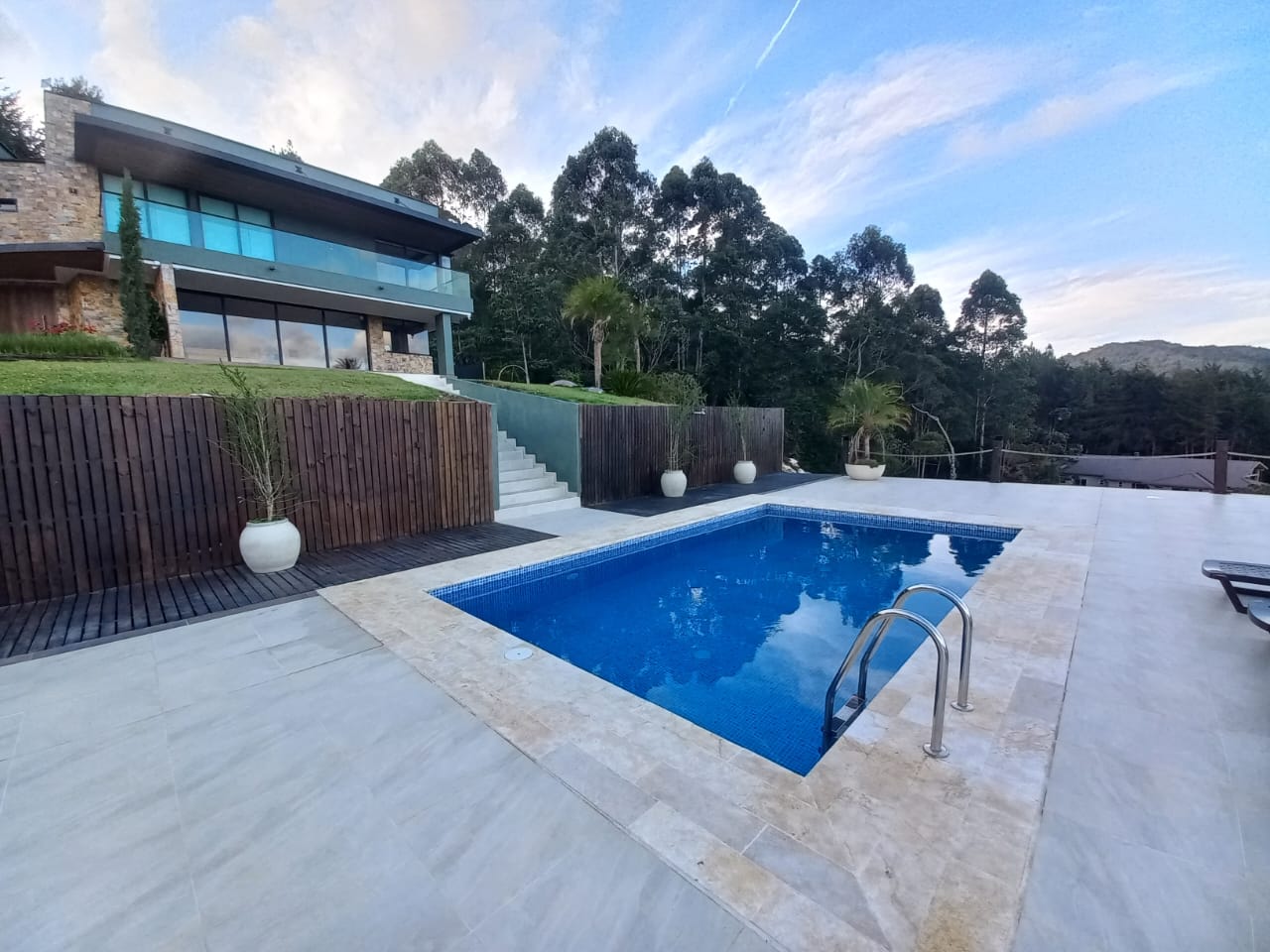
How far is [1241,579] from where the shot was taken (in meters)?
Answer: 3.75

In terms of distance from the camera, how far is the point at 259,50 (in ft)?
34.3

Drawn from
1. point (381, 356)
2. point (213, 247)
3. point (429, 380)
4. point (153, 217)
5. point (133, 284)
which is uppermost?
point (153, 217)

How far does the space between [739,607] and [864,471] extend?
800 cm

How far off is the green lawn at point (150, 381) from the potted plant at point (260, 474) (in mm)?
1048

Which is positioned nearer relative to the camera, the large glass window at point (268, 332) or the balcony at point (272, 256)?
the balcony at point (272, 256)

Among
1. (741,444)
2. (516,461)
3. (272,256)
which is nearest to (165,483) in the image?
(516,461)

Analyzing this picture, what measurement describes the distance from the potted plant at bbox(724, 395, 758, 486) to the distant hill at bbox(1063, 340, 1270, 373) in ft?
112

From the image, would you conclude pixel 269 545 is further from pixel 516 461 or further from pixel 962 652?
pixel 962 652

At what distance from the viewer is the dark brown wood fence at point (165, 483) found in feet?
14.1

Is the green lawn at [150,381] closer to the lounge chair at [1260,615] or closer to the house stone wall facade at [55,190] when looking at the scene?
the house stone wall facade at [55,190]

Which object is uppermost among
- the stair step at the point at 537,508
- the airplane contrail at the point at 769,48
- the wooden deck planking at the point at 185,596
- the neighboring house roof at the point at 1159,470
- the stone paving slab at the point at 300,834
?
the airplane contrail at the point at 769,48

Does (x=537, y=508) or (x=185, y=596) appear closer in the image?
(x=185, y=596)

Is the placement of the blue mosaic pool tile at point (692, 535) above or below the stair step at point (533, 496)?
below

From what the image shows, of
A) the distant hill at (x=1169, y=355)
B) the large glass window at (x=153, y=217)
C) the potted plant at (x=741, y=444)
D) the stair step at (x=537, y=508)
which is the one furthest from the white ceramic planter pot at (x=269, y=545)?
the distant hill at (x=1169, y=355)
